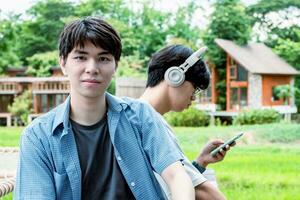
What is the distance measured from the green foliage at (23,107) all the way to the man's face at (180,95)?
30.8 feet

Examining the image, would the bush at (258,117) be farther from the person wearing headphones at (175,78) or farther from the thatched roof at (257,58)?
the person wearing headphones at (175,78)

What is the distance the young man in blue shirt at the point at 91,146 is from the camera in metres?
0.87

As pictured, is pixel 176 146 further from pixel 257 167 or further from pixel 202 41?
pixel 202 41

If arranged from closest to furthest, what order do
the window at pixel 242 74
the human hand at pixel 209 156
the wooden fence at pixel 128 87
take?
the human hand at pixel 209 156 → the wooden fence at pixel 128 87 → the window at pixel 242 74

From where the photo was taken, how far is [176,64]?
1147 millimetres

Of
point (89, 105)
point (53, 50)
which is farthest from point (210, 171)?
point (53, 50)

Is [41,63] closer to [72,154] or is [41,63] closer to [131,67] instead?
[131,67]

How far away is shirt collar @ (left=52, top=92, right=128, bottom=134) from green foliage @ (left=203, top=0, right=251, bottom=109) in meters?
9.18

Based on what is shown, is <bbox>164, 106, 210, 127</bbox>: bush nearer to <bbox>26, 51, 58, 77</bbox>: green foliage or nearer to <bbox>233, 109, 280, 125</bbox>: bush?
<bbox>233, 109, 280, 125</bbox>: bush

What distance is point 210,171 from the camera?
121 cm

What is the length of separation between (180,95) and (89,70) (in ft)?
1.04

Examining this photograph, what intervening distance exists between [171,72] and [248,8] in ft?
32.4

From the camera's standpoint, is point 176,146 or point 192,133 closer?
point 176,146

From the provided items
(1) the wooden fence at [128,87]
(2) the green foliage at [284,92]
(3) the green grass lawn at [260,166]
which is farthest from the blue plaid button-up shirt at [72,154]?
(2) the green foliage at [284,92]
